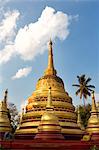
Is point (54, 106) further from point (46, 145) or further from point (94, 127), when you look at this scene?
point (46, 145)

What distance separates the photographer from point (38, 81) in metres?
30.2

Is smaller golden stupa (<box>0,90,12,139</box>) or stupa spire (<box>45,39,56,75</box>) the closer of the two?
smaller golden stupa (<box>0,90,12,139</box>)

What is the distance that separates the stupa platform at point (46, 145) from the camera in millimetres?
19750

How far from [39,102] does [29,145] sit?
783cm

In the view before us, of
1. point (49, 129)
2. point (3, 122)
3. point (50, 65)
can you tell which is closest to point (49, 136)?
point (49, 129)

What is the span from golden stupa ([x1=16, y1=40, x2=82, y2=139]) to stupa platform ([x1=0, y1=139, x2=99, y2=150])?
12.6 ft

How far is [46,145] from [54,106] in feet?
22.7

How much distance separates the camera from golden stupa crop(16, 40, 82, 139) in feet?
82.8

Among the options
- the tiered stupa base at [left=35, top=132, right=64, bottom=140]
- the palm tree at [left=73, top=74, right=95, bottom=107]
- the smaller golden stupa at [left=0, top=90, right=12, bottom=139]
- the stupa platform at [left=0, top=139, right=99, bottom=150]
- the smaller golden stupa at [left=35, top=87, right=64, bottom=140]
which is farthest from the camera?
the palm tree at [left=73, top=74, right=95, bottom=107]

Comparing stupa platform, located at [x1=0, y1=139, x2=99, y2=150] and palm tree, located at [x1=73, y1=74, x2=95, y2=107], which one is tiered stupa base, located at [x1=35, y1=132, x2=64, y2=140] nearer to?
stupa platform, located at [x1=0, y1=139, x2=99, y2=150]

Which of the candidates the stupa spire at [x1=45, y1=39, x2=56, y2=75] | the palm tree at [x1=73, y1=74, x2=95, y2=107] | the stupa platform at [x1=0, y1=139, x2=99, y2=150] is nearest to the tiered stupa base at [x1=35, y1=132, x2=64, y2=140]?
the stupa platform at [x1=0, y1=139, x2=99, y2=150]

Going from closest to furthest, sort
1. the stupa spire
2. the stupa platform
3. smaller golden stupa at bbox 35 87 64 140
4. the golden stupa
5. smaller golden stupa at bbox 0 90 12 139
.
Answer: the stupa platform
smaller golden stupa at bbox 35 87 64 140
smaller golden stupa at bbox 0 90 12 139
the golden stupa
the stupa spire

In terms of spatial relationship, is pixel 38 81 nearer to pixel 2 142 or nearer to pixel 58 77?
pixel 58 77

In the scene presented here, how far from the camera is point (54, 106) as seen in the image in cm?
2667
